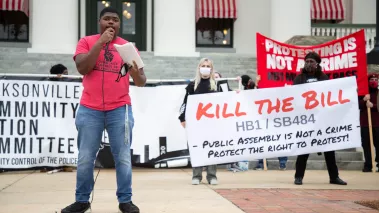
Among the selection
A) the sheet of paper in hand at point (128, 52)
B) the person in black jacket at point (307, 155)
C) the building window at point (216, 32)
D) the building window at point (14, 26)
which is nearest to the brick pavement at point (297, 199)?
the person in black jacket at point (307, 155)

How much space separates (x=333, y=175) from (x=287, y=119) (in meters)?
1.07

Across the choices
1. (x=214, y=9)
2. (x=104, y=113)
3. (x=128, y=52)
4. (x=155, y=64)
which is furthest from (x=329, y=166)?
(x=214, y=9)

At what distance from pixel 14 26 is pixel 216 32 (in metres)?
8.12

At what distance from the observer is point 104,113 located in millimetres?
5965

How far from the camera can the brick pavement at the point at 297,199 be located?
6.61 meters

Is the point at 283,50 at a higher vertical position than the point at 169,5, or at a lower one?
lower

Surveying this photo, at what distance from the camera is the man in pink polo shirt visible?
5871 millimetres

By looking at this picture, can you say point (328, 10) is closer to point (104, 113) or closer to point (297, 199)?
point (297, 199)

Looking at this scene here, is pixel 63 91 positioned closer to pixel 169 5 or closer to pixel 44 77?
pixel 44 77

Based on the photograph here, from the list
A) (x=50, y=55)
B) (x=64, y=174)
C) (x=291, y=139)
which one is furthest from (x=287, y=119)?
(x=50, y=55)

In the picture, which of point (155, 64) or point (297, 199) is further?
point (155, 64)

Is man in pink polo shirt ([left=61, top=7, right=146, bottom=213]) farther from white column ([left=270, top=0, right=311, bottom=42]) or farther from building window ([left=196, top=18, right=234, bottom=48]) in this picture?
building window ([left=196, top=18, right=234, bottom=48])

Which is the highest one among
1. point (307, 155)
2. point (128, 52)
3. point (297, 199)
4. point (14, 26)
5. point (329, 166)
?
point (14, 26)

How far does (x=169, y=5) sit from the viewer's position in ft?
79.2
